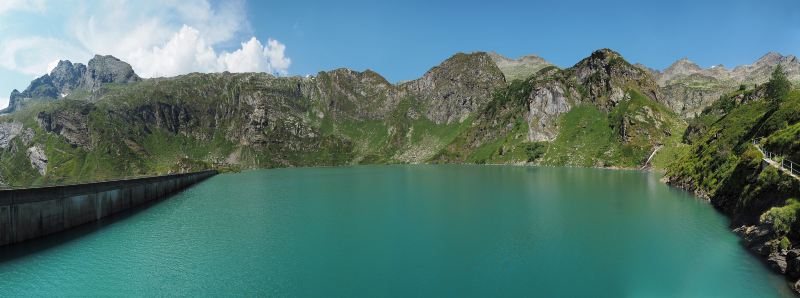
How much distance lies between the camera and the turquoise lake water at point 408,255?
129 feet

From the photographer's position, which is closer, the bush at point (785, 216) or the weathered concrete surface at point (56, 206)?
the bush at point (785, 216)

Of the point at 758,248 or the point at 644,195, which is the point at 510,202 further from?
the point at 758,248

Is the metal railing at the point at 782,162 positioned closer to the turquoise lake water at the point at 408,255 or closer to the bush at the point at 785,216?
the bush at the point at 785,216

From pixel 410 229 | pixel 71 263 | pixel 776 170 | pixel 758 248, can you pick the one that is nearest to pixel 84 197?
pixel 71 263

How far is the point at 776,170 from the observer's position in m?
52.7

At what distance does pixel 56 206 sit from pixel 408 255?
6318 centimetres

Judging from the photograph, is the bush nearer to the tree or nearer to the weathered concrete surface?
the weathered concrete surface

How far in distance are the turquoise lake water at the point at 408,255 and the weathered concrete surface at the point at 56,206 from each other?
2.88 meters

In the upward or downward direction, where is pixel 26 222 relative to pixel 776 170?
downward

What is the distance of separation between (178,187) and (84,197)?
83234 millimetres

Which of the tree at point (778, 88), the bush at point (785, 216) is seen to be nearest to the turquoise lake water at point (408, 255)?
the bush at point (785, 216)

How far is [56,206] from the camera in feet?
233

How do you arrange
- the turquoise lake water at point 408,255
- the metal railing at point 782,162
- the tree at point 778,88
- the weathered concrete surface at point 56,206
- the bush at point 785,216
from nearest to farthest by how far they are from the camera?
the turquoise lake water at point 408,255 → the bush at point 785,216 → the metal railing at point 782,162 → the weathered concrete surface at point 56,206 → the tree at point 778,88

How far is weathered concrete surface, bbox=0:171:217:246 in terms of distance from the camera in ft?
201
